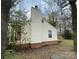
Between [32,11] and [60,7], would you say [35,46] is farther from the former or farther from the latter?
[60,7]

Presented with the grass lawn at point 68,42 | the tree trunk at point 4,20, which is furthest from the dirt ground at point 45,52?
the tree trunk at point 4,20

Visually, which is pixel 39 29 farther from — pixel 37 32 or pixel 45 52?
pixel 45 52

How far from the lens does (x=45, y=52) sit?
191 cm

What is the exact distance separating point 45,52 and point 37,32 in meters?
0.27

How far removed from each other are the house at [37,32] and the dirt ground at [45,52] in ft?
0.23

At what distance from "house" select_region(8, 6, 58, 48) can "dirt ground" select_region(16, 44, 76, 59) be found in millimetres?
69

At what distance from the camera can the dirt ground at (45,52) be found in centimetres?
182

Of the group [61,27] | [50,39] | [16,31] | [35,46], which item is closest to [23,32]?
[16,31]

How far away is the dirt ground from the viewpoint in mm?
1816

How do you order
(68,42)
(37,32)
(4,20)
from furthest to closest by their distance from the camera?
(37,32) → (68,42) → (4,20)

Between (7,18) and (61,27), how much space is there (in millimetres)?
645

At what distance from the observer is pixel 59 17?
73.7 inches

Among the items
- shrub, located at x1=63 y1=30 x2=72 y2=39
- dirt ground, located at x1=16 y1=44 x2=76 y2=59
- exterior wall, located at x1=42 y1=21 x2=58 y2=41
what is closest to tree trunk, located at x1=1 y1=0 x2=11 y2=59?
dirt ground, located at x1=16 y1=44 x2=76 y2=59

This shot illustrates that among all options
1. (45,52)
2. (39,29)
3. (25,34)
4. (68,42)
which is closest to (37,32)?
(39,29)
